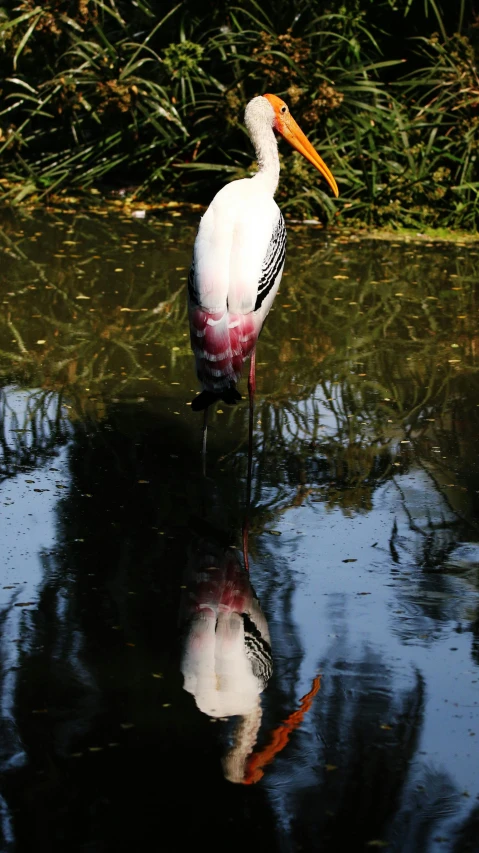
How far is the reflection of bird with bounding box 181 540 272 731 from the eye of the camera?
363cm

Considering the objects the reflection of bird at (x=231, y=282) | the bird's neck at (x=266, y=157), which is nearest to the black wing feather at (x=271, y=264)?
the reflection of bird at (x=231, y=282)

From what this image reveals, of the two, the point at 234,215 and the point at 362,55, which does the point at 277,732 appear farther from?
the point at 362,55

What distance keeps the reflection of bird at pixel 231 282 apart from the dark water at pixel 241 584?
562 millimetres

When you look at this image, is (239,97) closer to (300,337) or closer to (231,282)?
(300,337)

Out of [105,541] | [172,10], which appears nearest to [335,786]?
[105,541]

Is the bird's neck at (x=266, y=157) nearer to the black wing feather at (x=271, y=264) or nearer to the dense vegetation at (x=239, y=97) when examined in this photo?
the black wing feather at (x=271, y=264)

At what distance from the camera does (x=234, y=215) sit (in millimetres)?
5215

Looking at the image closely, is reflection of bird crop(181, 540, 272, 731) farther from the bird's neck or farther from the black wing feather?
the bird's neck

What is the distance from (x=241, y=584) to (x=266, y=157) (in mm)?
2218

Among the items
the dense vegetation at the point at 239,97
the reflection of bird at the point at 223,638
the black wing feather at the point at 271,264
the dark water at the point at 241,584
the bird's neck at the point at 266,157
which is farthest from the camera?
the dense vegetation at the point at 239,97

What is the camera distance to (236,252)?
507cm

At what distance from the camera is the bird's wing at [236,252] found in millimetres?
4977

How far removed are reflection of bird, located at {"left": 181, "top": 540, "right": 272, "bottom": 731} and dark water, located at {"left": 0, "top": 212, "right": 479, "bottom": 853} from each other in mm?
12

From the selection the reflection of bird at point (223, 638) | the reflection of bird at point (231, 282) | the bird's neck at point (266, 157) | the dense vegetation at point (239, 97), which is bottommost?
the reflection of bird at point (223, 638)
